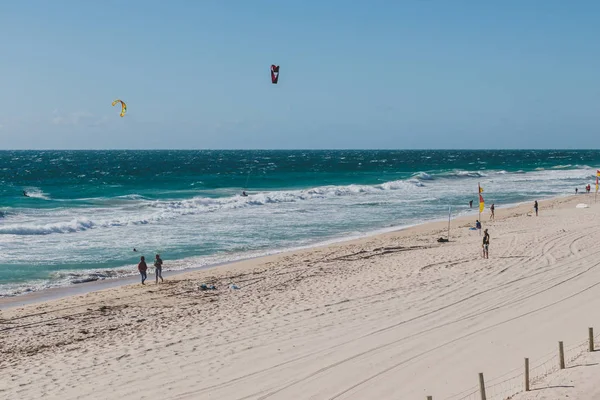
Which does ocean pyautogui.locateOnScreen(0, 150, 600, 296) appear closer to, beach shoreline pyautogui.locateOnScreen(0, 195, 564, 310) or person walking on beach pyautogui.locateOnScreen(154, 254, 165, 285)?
beach shoreline pyautogui.locateOnScreen(0, 195, 564, 310)

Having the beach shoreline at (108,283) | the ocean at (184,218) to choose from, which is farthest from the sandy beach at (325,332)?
the ocean at (184,218)

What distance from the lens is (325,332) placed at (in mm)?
11961

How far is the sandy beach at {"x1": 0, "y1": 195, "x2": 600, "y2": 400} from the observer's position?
31.0 feet

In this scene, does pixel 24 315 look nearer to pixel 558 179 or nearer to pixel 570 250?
pixel 570 250

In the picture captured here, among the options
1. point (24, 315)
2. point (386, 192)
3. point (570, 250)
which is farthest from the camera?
point (386, 192)

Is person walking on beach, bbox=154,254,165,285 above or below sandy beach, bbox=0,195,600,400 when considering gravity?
above

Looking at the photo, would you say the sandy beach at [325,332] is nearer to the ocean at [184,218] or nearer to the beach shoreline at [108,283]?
the beach shoreline at [108,283]

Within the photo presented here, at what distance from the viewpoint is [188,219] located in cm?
3325

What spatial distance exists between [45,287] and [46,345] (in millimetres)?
Answer: 6382

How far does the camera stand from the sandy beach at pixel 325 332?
9.45 meters

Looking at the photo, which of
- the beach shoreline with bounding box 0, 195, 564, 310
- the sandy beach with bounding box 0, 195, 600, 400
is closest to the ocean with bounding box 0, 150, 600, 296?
the beach shoreline with bounding box 0, 195, 564, 310

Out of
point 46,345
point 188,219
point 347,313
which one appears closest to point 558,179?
point 188,219

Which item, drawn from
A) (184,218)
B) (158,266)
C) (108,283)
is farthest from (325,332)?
(184,218)

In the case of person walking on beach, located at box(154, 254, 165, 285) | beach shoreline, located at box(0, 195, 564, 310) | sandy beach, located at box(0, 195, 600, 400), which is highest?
person walking on beach, located at box(154, 254, 165, 285)
